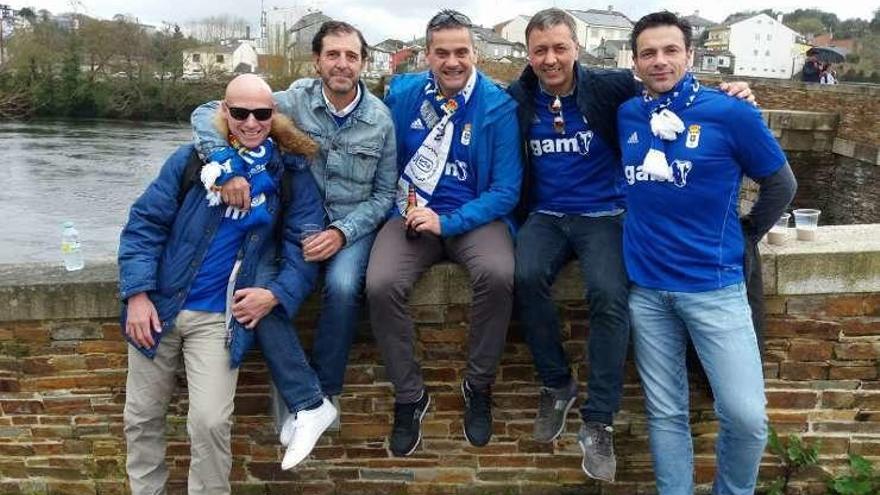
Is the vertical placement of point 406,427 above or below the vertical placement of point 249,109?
below

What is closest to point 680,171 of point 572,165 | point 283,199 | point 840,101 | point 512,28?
point 572,165

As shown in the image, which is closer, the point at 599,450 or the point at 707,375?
the point at 707,375

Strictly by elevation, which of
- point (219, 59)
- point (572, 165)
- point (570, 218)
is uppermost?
point (219, 59)

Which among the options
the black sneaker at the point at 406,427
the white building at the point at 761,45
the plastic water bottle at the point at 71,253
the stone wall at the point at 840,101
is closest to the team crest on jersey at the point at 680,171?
the black sneaker at the point at 406,427

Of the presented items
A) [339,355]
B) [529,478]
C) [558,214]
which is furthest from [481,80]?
[529,478]

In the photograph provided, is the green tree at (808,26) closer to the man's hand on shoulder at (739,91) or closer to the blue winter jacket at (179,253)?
the man's hand on shoulder at (739,91)

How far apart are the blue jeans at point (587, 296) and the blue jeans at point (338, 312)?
68 cm

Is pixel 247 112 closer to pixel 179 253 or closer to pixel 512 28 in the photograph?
pixel 179 253

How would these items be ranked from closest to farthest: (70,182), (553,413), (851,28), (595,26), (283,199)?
(283,199), (553,413), (70,182), (851,28), (595,26)

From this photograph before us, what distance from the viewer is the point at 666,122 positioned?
2887mm

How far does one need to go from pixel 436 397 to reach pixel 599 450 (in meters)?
0.80

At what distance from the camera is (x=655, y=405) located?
3086 mm

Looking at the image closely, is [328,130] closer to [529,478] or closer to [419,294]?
[419,294]

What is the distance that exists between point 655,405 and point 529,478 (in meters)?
0.83
